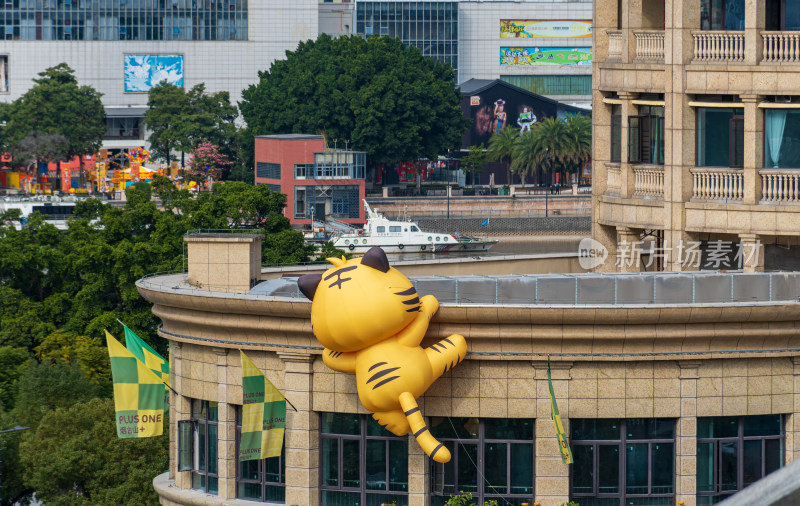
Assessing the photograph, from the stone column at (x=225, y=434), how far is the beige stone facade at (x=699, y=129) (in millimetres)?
10612

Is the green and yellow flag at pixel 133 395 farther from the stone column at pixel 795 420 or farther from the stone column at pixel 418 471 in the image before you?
the stone column at pixel 795 420

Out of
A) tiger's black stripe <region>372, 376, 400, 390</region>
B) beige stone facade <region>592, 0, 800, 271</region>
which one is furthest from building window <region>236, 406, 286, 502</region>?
beige stone facade <region>592, 0, 800, 271</region>

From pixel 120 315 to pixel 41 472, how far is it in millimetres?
34912

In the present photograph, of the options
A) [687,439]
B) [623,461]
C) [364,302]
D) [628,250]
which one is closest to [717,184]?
[628,250]

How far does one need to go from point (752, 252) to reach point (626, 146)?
463 centimetres

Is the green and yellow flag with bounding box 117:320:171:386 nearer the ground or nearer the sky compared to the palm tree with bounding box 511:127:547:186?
nearer the ground

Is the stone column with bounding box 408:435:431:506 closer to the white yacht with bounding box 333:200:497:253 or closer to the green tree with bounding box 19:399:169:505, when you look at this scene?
the green tree with bounding box 19:399:169:505

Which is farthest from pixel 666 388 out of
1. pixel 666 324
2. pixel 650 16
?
pixel 650 16

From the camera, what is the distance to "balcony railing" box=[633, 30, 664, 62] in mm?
41875

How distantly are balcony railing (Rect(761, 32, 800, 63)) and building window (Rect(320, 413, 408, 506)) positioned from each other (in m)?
12.2

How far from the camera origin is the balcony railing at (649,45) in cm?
4188

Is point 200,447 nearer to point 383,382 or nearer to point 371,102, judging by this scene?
point 383,382

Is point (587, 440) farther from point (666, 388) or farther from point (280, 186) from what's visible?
point (280, 186)

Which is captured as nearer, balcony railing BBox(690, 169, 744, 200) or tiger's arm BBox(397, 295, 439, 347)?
tiger's arm BBox(397, 295, 439, 347)
